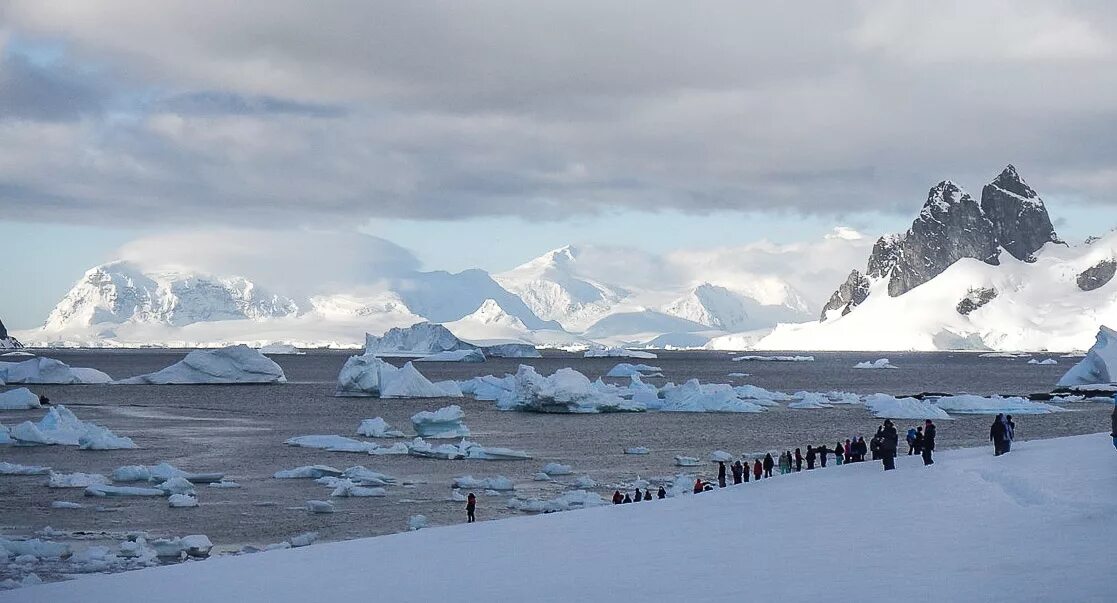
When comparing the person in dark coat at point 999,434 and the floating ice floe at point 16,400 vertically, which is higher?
the person in dark coat at point 999,434

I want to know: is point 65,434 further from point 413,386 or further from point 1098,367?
point 1098,367

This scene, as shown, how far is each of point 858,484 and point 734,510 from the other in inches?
134

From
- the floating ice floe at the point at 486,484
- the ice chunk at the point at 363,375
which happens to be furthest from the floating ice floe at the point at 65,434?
the ice chunk at the point at 363,375

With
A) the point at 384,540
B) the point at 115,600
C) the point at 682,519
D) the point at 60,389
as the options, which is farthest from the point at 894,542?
the point at 60,389

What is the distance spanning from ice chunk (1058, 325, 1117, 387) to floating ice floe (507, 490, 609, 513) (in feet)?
246

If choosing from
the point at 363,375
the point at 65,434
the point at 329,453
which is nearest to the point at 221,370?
the point at 363,375

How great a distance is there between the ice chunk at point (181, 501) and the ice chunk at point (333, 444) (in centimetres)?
1521

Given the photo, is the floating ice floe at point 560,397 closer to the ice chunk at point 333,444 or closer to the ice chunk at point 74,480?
the ice chunk at point 333,444

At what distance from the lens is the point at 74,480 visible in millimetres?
38781

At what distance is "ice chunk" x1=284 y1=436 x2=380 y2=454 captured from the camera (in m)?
50.3

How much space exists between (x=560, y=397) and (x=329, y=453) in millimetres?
25944

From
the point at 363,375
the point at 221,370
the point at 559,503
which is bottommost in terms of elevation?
the point at 559,503

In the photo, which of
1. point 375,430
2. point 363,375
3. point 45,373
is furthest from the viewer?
point 45,373

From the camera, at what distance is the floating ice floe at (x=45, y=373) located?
109125 millimetres
